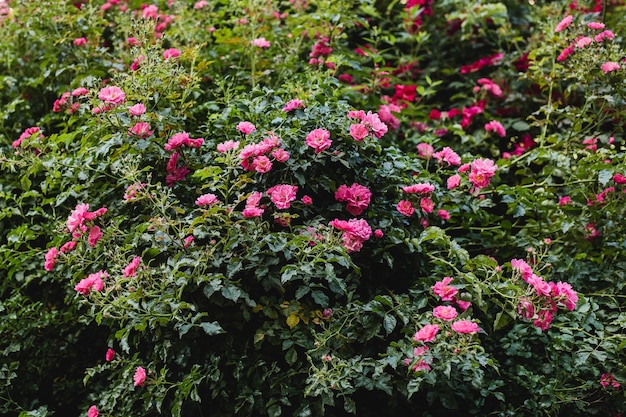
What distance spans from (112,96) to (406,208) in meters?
1.04

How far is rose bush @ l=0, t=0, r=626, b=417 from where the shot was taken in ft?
6.72

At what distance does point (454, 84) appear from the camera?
12.3ft

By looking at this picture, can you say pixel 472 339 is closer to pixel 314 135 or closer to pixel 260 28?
pixel 314 135

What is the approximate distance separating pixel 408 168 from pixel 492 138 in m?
1.09

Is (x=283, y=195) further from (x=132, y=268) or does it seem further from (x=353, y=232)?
(x=132, y=268)

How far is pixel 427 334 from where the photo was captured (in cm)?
192

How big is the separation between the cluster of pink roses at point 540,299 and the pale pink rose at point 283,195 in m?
0.71

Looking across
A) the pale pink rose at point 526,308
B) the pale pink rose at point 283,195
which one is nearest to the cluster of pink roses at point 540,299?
the pale pink rose at point 526,308

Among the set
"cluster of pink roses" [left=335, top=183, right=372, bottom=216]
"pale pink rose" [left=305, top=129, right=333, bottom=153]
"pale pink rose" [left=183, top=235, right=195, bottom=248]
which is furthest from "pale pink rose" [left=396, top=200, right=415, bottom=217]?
"pale pink rose" [left=183, top=235, right=195, bottom=248]

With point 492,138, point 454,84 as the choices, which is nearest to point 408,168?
point 492,138

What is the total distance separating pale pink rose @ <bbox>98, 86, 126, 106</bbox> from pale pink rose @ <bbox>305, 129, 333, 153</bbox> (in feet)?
2.14

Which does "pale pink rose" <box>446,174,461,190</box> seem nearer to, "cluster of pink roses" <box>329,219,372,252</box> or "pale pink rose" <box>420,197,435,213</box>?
"pale pink rose" <box>420,197,435,213</box>

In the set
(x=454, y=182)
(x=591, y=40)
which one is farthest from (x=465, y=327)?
(x=591, y=40)

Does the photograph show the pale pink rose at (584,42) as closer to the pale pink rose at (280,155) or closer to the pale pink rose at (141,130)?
the pale pink rose at (280,155)
